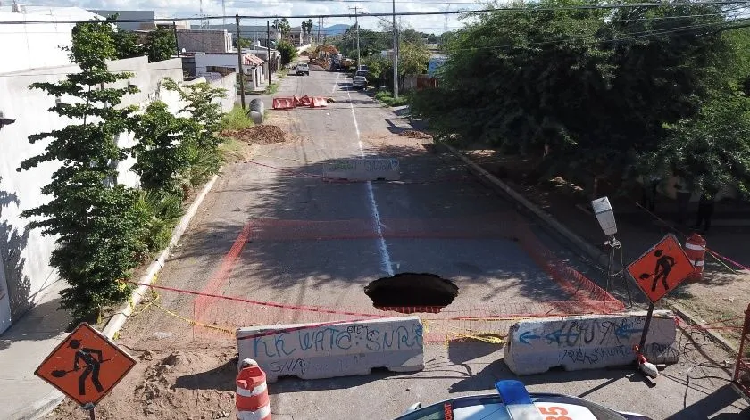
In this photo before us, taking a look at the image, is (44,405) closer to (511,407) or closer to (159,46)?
(511,407)

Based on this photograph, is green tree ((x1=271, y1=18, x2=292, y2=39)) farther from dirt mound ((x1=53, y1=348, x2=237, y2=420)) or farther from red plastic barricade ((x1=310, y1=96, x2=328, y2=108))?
dirt mound ((x1=53, y1=348, x2=237, y2=420))

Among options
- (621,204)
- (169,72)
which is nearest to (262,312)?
(621,204)

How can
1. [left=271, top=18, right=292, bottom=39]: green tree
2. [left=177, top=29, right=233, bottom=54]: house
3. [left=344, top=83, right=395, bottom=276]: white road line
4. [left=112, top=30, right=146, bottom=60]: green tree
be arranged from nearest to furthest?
1. [left=344, top=83, right=395, bottom=276]: white road line
2. [left=112, top=30, right=146, bottom=60]: green tree
3. [left=177, top=29, right=233, bottom=54]: house
4. [left=271, top=18, right=292, bottom=39]: green tree

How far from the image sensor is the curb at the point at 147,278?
906cm

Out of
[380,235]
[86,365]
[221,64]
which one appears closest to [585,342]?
[86,365]

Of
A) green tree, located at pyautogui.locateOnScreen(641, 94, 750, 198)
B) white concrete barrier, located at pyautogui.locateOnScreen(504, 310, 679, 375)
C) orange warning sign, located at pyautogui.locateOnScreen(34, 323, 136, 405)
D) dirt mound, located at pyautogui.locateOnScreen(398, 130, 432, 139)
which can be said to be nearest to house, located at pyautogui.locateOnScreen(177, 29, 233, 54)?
dirt mound, located at pyautogui.locateOnScreen(398, 130, 432, 139)

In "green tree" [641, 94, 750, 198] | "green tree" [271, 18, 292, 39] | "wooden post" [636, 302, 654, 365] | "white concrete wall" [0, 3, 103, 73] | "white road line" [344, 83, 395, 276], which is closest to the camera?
"wooden post" [636, 302, 654, 365]

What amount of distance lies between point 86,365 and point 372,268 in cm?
652

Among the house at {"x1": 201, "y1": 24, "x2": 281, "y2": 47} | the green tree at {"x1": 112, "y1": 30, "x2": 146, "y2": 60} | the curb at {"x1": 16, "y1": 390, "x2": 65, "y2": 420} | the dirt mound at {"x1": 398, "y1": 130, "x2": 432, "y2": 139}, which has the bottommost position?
the curb at {"x1": 16, "y1": 390, "x2": 65, "y2": 420}

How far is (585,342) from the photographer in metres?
7.80

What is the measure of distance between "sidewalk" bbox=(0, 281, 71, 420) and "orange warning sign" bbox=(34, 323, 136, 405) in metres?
1.73

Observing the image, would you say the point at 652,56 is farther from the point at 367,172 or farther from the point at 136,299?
the point at 136,299

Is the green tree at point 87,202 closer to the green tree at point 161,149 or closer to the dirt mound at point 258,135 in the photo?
the green tree at point 161,149

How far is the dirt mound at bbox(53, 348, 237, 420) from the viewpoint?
6.80m
